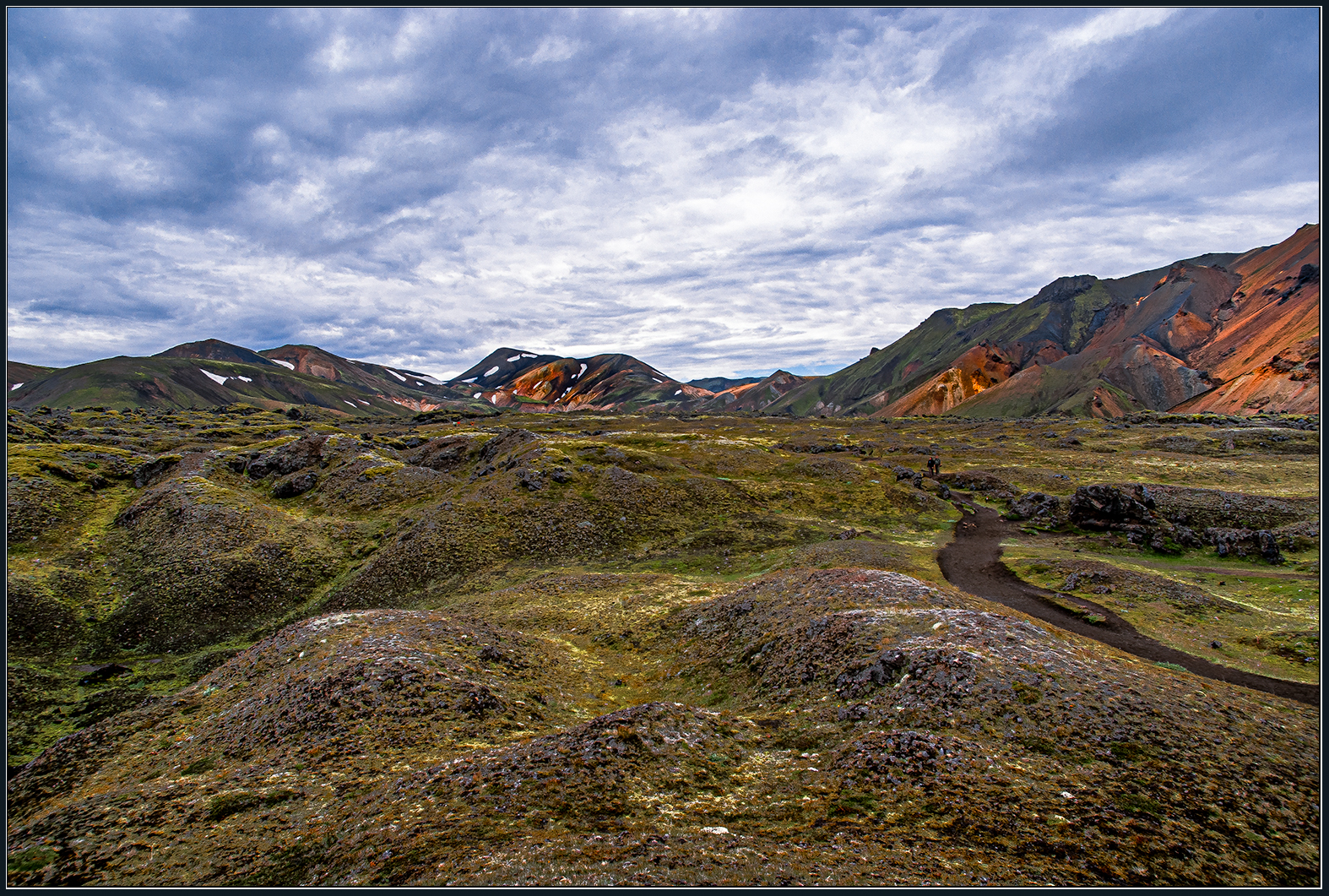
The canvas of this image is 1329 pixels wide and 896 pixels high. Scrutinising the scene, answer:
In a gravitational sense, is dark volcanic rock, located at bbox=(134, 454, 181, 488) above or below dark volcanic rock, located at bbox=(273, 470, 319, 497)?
above

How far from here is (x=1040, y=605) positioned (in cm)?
3634

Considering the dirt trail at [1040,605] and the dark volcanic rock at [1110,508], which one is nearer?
the dirt trail at [1040,605]

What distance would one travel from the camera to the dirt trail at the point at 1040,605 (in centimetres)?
2531

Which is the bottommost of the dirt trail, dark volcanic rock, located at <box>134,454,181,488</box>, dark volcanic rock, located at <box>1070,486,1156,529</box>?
the dirt trail

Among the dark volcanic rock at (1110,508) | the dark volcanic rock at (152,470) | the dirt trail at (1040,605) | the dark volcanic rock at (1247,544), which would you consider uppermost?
the dark volcanic rock at (152,470)

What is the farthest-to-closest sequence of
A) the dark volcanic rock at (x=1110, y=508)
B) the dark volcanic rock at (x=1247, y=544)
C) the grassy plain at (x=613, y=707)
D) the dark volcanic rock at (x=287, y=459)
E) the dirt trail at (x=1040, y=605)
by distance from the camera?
the dark volcanic rock at (x=287, y=459), the dark volcanic rock at (x=1110, y=508), the dark volcanic rock at (x=1247, y=544), the dirt trail at (x=1040, y=605), the grassy plain at (x=613, y=707)

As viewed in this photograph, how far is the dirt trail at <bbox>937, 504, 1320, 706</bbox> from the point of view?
83.0 ft

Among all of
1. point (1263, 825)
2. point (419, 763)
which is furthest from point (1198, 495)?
point (419, 763)

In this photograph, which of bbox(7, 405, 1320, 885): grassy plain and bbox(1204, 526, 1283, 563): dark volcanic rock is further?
bbox(1204, 526, 1283, 563): dark volcanic rock

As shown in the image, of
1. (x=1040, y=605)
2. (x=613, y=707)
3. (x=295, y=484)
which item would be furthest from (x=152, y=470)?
(x=1040, y=605)

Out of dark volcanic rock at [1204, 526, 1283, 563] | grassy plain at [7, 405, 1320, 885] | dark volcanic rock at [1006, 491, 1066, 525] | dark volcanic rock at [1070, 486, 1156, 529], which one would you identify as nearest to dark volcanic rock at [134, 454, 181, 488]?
grassy plain at [7, 405, 1320, 885]

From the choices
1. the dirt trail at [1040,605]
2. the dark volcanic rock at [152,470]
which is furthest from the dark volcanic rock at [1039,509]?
the dark volcanic rock at [152,470]

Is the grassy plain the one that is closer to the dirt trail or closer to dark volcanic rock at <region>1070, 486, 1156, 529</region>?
the dirt trail

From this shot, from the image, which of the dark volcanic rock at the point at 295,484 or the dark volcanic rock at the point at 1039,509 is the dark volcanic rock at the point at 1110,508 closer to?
the dark volcanic rock at the point at 1039,509
